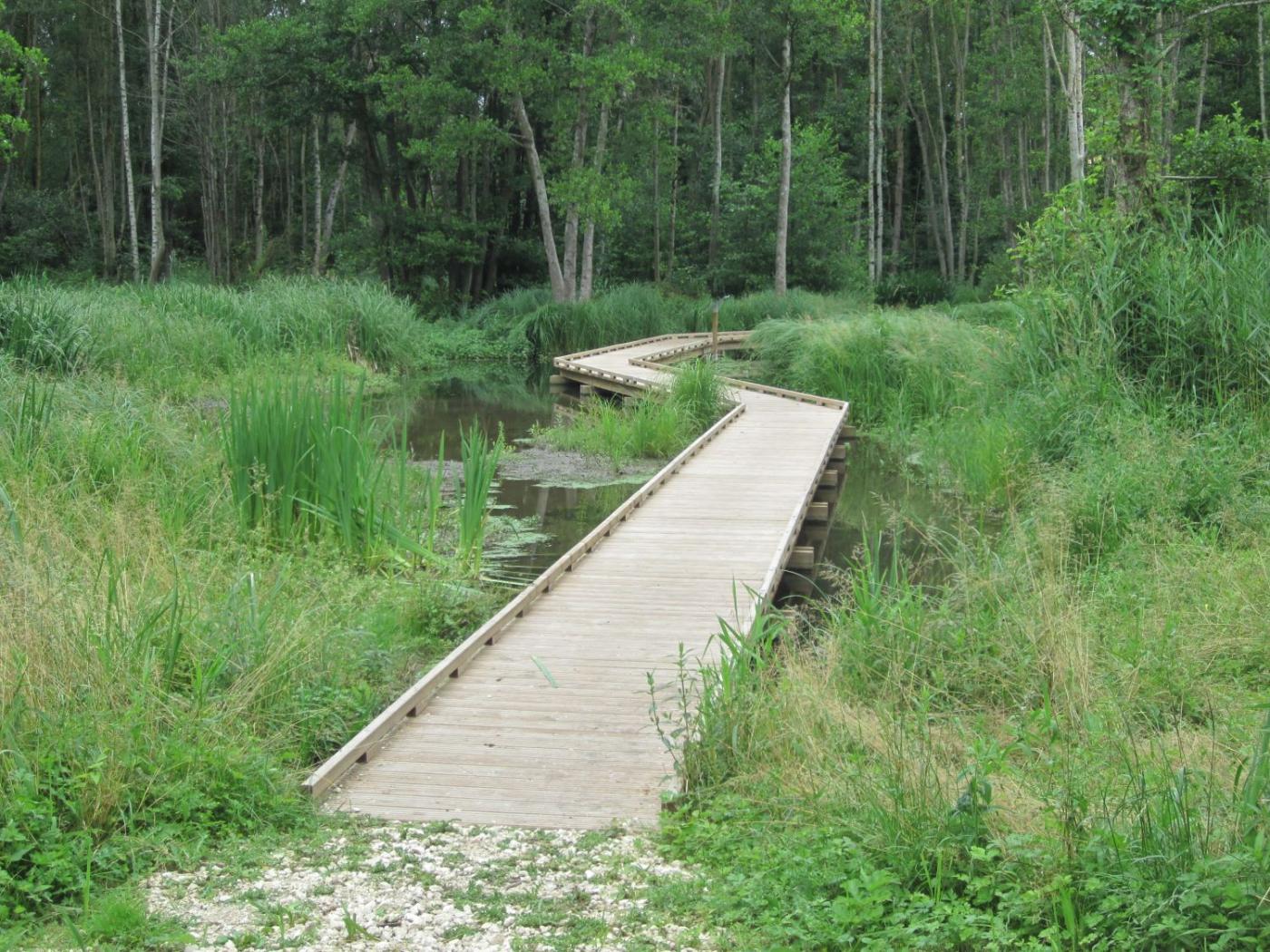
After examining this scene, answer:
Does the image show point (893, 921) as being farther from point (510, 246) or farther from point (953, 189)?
point (953, 189)

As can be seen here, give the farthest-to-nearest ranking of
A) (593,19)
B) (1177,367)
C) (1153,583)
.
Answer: (593,19), (1177,367), (1153,583)

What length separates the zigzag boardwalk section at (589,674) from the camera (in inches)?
163

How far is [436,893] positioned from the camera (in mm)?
3387

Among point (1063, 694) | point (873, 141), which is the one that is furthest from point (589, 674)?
point (873, 141)

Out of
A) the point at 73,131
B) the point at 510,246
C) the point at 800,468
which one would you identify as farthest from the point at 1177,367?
the point at 73,131

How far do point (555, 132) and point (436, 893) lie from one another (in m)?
23.0

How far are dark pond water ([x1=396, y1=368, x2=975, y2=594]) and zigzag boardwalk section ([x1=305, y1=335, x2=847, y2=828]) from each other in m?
0.49

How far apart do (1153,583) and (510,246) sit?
2376 cm

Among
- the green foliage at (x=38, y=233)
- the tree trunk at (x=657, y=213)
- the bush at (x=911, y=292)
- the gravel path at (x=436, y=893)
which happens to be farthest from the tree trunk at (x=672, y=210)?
the gravel path at (x=436, y=893)

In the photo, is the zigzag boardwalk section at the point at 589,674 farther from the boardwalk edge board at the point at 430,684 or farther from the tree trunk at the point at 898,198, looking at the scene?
the tree trunk at the point at 898,198

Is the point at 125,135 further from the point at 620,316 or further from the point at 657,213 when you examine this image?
the point at 620,316

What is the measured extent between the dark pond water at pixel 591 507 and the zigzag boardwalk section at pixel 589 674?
1.60 feet

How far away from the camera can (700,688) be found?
5.03 m

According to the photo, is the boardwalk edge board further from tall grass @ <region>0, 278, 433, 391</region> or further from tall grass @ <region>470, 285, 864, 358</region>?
tall grass @ <region>470, 285, 864, 358</region>
